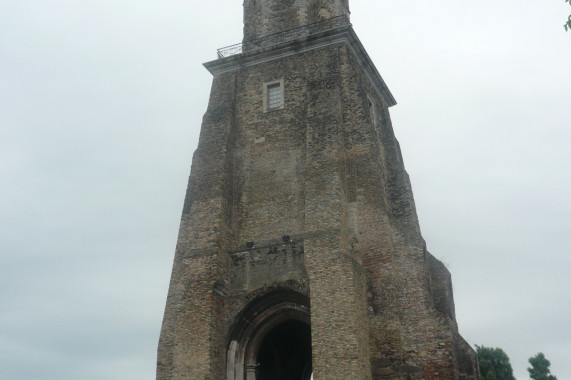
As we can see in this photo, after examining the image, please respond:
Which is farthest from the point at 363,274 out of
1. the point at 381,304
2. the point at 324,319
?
the point at 324,319

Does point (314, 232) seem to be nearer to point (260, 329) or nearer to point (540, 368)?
point (260, 329)

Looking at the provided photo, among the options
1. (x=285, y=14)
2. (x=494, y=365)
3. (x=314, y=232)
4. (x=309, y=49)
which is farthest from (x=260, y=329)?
(x=494, y=365)

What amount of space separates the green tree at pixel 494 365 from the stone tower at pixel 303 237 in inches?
917

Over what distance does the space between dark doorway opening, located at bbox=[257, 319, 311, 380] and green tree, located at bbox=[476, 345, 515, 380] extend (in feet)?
75.7

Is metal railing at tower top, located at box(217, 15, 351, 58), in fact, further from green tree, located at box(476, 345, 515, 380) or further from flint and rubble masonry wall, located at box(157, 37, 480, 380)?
green tree, located at box(476, 345, 515, 380)

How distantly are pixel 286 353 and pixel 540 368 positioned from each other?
1134 inches

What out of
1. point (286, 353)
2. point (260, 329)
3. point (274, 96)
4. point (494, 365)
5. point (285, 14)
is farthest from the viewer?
point (494, 365)

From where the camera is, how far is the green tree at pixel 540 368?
40.4 m

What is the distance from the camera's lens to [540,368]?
134ft

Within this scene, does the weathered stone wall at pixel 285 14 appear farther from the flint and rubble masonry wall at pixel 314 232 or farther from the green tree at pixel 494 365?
the green tree at pixel 494 365

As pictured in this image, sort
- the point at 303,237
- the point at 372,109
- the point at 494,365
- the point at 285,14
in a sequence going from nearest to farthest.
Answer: the point at 303,237, the point at 372,109, the point at 285,14, the point at 494,365

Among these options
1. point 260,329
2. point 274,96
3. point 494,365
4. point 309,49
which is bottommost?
point 260,329

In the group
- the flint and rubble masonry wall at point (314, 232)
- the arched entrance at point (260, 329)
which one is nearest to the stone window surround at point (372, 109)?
the flint and rubble masonry wall at point (314, 232)

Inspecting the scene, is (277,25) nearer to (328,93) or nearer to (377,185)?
(328,93)
